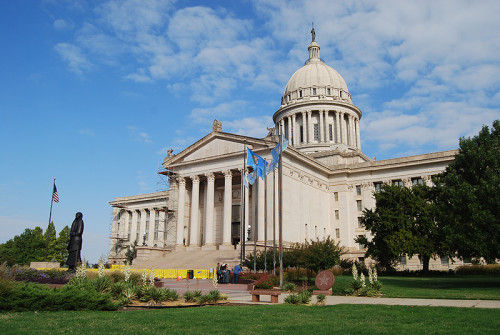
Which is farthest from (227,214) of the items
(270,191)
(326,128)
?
(326,128)

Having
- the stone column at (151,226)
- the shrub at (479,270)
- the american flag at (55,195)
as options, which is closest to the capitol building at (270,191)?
the stone column at (151,226)

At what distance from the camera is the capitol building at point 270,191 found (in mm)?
49500

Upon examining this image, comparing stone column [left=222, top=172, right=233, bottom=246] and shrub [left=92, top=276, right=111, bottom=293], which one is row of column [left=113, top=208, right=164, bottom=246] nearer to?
stone column [left=222, top=172, right=233, bottom=246]

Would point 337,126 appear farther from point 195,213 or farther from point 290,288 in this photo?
point 290,288

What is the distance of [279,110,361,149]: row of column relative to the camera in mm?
75062

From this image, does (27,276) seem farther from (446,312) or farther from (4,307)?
(446,312)

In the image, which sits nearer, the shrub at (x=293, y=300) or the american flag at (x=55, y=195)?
the shrub at (x=293, y=300)

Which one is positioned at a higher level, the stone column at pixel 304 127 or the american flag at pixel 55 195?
the stone column at pixel 304 127

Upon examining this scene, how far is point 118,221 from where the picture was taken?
282 feet

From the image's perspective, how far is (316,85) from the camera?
7875 cm

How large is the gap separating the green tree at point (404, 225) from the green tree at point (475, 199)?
30.8 feet

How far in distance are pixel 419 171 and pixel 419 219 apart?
1805 cm

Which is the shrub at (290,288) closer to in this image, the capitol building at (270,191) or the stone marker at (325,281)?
the stone marker at (325,281)

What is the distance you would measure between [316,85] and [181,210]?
37.5 m
